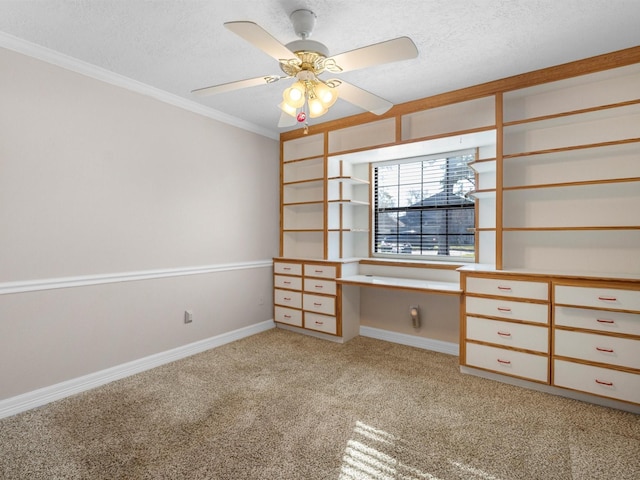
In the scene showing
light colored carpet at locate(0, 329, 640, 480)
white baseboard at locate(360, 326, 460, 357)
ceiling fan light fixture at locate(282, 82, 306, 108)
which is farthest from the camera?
white baseboard at locate(360, 326, 460, 357)

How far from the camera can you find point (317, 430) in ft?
7.29

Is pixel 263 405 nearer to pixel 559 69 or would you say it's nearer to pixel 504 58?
pixel 504 58

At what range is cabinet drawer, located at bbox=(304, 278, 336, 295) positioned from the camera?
398 centimetres

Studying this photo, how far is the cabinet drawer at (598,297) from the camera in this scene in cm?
238

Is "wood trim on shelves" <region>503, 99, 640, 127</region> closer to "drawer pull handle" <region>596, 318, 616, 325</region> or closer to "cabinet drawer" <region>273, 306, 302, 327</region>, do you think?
"drawer pull handle" <region>596, 318, 616, 325</region>

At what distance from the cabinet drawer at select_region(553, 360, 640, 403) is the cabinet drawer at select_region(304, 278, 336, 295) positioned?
2.16 metres

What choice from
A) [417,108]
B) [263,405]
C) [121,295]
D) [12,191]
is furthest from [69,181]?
[417,108]

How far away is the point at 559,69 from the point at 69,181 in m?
3.99

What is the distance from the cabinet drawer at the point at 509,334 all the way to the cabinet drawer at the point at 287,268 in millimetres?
2037

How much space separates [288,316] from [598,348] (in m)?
3.08

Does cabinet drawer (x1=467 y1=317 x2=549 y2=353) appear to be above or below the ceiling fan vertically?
below

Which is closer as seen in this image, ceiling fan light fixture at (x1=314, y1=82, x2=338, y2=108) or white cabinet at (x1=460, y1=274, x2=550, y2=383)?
ceiling fan light fixture at (x1=314, y1=82, x2=338, y2=108)

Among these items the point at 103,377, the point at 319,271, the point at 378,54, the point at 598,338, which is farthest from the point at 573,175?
the point at 103,377

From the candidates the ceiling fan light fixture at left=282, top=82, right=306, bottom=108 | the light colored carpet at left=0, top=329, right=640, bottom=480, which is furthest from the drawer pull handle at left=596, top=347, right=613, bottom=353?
the ceiling fan light fixture at left=282, top=82, right=306, bottom=108
